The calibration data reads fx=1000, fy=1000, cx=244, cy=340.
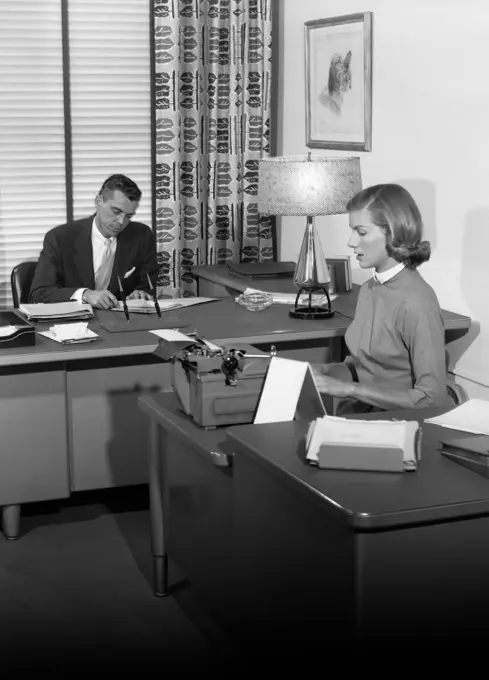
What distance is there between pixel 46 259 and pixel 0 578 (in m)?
1.77

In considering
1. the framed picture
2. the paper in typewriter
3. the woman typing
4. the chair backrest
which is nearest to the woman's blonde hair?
the woman typing

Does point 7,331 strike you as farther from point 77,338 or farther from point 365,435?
point 365,435

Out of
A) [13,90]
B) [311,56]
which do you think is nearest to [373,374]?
[311,56]

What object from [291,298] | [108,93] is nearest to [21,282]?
[291,298]

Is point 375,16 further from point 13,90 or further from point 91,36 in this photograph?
point 13,90

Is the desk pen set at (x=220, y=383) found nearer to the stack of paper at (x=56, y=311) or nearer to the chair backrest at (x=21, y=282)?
the stack of paper at (x=56, y=311)

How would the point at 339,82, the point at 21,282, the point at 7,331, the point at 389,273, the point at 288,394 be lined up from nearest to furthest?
1. the point at 288,394
2. the point at 389,273
3. the point at 7,331
4. the point at 21,282
5. the point at 339,82

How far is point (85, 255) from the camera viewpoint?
500 cm

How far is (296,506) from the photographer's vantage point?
7.75ft

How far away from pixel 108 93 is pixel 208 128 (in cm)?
61

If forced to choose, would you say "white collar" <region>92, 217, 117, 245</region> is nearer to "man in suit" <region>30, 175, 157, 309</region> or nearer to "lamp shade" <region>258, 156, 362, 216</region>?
"man in suit" <region>30, 175, 157, 309</region>

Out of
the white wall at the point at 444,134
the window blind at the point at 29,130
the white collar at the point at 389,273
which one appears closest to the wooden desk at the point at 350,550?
the white collar at the point at 389,273

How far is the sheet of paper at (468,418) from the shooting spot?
269 centimetres

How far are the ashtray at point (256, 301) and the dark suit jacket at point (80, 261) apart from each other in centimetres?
75
